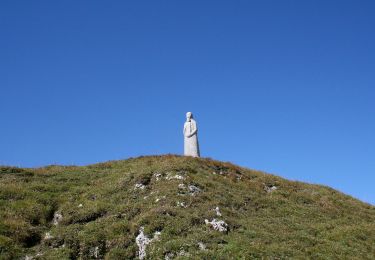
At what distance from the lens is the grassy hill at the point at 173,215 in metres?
22.6

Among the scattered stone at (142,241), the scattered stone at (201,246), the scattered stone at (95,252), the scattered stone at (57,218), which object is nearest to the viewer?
the scattered stone at (201,246)

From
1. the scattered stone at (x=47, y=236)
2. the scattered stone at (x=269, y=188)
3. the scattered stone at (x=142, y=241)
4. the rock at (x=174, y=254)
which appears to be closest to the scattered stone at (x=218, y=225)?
the scattered stone at (x=142, y=241)

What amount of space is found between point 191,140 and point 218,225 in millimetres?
17521

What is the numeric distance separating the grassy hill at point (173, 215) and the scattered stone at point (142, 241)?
0.06 meters

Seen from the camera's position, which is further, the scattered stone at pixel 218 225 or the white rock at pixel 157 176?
the white rock at pixel 157 176

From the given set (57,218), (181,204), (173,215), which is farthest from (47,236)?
(181,204)

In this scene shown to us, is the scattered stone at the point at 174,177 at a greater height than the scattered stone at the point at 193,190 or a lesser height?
greater

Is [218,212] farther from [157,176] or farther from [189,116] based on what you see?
[189,116]

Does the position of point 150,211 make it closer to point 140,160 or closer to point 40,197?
point 40,197

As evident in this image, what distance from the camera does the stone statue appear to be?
41125 millimetres

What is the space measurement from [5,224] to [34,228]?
147 cm

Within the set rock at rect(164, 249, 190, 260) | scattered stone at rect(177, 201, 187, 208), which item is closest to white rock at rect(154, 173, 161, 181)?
scattered stone at rect(177, 201, 187, 208)

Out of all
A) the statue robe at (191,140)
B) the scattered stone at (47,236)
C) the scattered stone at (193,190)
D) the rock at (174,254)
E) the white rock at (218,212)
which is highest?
the statue robe at (191,140)

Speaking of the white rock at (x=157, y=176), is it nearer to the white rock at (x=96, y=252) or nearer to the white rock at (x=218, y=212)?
the white rock at (x=218, y=212)
